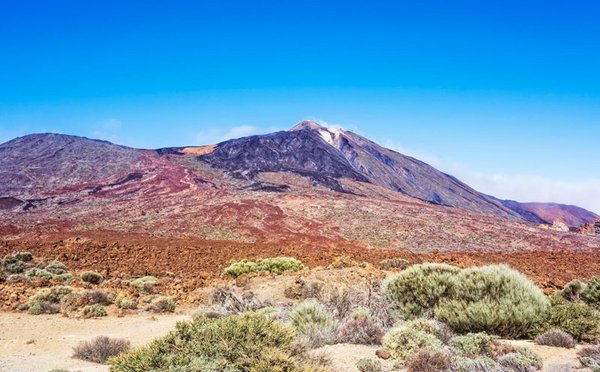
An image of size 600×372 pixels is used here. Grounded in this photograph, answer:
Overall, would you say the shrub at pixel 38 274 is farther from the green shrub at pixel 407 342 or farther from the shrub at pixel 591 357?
the shrub at pixel 591 357

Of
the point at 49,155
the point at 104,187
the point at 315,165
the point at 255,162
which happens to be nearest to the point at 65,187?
the point at 104,187

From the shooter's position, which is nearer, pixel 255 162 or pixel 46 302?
pixel 46 302

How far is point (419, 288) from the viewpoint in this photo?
343 inches

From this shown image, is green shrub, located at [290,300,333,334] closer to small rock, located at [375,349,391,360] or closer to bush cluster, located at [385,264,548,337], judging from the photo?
small rock, located at [375,349,391,360]

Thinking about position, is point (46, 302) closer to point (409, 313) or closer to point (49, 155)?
point (409, 313)

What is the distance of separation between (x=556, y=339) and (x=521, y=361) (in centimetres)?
167

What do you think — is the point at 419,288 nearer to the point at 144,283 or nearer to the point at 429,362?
the point at 429,362

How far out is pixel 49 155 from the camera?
5772 centimetres

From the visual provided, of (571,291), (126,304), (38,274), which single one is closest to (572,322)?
(571,291)

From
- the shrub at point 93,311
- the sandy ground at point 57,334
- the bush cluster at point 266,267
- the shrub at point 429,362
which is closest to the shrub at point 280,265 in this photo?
the bush cluster at point 266,267

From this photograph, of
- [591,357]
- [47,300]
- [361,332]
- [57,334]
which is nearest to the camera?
[591,357]

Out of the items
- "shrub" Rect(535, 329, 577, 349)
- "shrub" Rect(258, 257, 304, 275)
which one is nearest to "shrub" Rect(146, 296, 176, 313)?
"shrub" Rect(258, 257, 304, 275)

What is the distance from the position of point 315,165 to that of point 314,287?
54.5 m

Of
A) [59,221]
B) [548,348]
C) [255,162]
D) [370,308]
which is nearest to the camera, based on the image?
[548,348]
